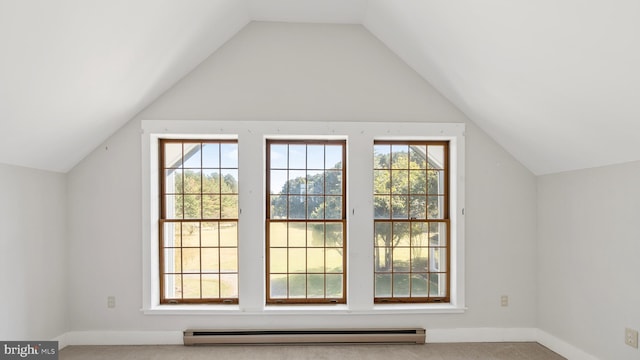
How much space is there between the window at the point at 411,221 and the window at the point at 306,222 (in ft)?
1.39

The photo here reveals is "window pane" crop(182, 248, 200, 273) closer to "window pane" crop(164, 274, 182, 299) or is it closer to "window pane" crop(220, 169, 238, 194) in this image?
"window pane" crop(164, 274, 182, 299)

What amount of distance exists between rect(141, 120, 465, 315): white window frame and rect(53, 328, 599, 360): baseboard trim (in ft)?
0.82

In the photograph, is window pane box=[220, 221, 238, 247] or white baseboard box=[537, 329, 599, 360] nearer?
white baseboard box=[537, 329, 599, 360]

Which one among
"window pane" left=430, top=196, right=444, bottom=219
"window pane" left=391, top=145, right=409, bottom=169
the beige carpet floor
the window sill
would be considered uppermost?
"window pane" left=391, top=145, right=409, bottom=169

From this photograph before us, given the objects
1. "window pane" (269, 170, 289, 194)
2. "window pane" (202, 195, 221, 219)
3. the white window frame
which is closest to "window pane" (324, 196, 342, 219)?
the white window frame

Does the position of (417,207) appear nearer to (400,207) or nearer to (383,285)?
(400,207)

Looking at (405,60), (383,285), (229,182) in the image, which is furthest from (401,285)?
(405,60)

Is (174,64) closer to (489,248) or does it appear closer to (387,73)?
(387,73)

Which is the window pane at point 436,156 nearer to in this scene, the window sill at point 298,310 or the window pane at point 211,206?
the window sill at point 298,310

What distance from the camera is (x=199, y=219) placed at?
160 inches

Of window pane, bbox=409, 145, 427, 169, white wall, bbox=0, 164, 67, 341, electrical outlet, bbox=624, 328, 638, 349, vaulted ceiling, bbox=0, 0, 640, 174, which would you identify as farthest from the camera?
window pane, bbox=409, 145, 427, 169

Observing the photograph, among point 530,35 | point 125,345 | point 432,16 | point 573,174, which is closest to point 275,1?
point 432,16

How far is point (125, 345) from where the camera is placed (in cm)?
386

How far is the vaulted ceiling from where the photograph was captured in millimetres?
2189
